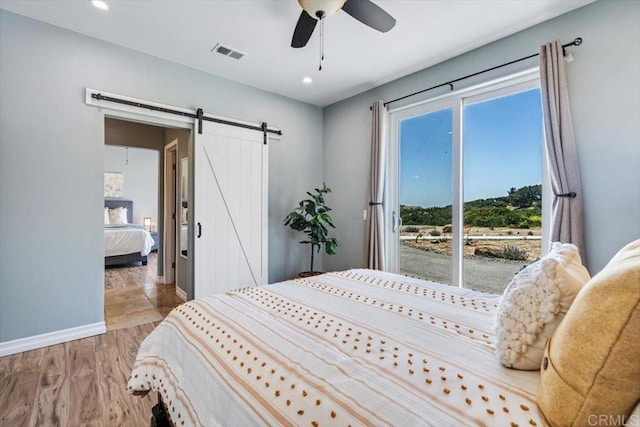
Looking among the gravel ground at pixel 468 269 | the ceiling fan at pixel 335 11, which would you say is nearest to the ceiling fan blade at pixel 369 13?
the ceiling fan at pixel 335 11

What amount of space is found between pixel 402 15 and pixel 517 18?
0.96 m

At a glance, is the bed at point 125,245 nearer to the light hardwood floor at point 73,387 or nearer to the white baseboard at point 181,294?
the white baseboard at point 181,294

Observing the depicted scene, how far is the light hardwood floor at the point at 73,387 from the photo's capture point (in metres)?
1.72

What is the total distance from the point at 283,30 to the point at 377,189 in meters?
2.01

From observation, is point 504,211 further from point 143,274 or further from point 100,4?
point 143,274

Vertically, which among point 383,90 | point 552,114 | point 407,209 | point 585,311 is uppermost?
point 383,90

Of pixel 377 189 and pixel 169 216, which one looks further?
pixel 169 216

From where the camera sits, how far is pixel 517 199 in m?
2.73

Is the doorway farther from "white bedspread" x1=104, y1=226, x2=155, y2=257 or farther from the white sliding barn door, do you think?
the white sliding barn door

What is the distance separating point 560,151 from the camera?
2.28m

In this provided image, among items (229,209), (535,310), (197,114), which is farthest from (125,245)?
(535,310)

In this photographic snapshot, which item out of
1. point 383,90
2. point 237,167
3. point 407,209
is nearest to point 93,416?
point 237,167

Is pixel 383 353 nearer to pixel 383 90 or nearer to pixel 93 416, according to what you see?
pixel 93 416

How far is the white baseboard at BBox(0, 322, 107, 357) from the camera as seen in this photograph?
2406 mm
